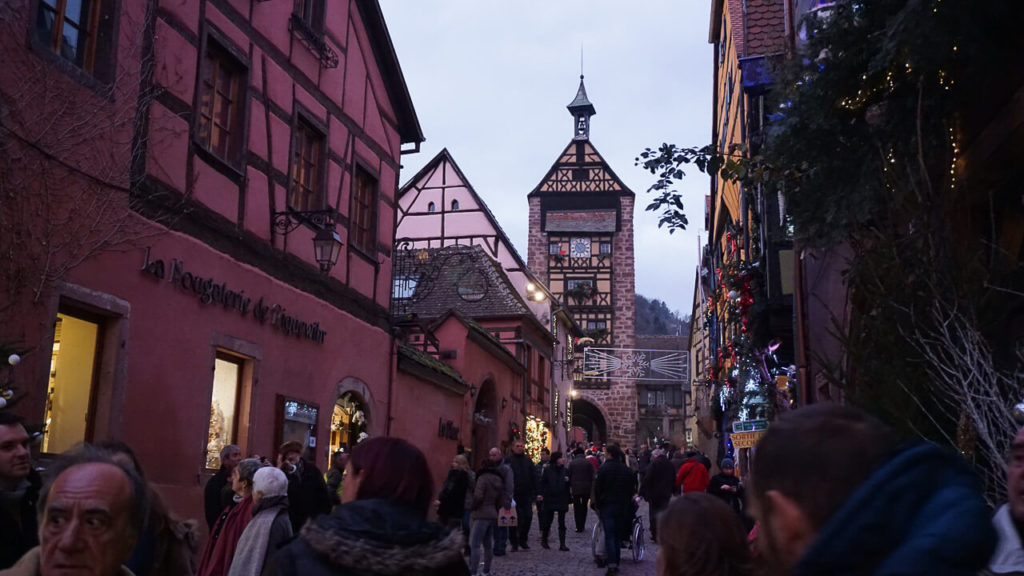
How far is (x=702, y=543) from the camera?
2.58 metres

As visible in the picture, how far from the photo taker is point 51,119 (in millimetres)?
7207

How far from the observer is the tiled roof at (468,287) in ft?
86.0

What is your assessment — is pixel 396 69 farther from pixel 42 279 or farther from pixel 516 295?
pixel 516 295

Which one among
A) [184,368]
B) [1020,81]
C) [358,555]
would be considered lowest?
[358,555]

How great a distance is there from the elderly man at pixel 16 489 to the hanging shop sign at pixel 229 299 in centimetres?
480

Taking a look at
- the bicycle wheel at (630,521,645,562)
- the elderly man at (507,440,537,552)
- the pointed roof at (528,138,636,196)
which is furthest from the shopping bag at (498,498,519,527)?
the pointed roof at (528,138,636,196)

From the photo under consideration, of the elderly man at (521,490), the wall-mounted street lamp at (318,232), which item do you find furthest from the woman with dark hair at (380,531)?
the elderly man at (521,490)

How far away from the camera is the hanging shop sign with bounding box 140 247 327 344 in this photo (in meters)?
8.67

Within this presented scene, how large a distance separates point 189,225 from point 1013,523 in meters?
8.26

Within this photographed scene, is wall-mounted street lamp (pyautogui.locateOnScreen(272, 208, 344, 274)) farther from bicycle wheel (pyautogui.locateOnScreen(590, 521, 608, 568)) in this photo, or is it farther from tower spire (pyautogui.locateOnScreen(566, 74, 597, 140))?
tower spire (pyautogui.locateOnScreen(566, 74, 597, 140))

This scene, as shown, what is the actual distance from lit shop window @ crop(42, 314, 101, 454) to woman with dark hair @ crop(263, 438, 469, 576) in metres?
6.08

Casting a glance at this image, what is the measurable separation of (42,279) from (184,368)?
2244mm

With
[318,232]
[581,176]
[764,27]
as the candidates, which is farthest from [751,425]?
[581,176]

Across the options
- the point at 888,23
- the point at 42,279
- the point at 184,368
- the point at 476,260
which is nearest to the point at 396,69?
the point at 184,368
